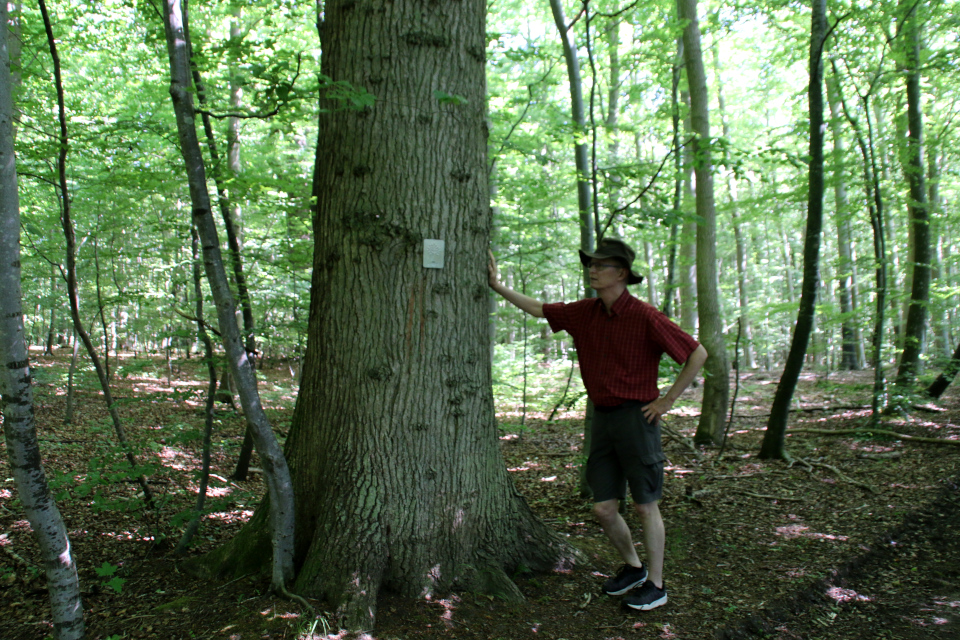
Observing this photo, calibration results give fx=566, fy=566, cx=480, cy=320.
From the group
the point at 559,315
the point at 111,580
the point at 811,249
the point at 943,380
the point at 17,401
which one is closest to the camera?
the point at 17,401

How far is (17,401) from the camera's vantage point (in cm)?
200

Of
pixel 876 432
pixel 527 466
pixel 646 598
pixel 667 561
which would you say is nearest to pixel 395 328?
pixel 646 598

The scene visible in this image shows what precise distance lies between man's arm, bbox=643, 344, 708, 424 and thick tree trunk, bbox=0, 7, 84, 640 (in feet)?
8.64

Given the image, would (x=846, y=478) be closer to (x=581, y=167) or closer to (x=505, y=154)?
(x=581, y=167)

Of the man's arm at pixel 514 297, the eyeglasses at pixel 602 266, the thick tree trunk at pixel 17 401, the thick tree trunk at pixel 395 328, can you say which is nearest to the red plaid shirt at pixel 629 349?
the eyeglasses at pixel 602 266

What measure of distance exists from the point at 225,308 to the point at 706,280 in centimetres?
627

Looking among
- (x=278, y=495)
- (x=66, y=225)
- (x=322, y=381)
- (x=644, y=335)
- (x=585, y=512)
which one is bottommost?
(x=585, y=512)

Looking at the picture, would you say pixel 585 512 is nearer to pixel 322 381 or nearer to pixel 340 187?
pixel 322 381

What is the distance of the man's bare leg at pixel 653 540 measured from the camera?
2943 mm

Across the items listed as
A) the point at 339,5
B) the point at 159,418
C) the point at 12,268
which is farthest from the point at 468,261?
the point at 159,418

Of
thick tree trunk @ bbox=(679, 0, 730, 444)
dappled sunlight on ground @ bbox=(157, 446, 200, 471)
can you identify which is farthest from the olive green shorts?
thick tree trunk @ bbox=(679, 0, 730, 444)

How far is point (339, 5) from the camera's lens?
2.86 meters

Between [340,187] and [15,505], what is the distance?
3.49 meters

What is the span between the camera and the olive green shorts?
2.95m
